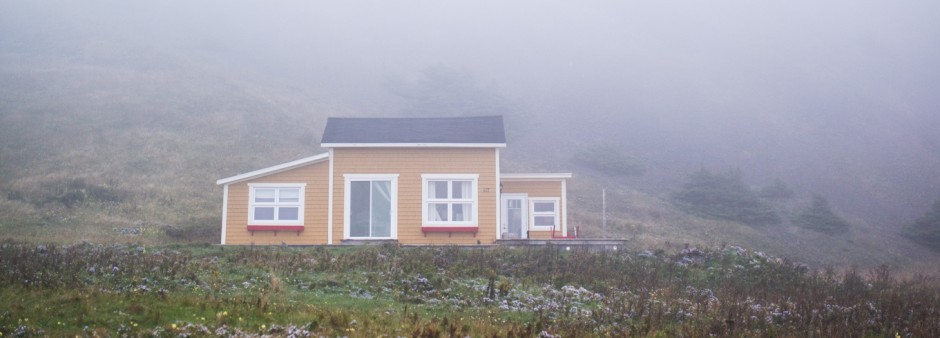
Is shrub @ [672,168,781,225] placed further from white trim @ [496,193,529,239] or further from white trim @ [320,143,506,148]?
white trim @ [320,143,506,148]

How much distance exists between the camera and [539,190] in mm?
25438

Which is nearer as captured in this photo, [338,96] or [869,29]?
[338,96]

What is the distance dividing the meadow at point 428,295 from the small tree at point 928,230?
27.6m

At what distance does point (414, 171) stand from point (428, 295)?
31.0 feet

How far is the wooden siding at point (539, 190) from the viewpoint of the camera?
998 inches

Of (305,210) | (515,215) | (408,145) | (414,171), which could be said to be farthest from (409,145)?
(515,215)

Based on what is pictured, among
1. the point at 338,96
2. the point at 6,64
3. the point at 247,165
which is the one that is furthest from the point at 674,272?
the point at 6,64

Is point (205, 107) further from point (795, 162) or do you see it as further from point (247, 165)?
point (795, 162)

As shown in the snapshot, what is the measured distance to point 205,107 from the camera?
177ft

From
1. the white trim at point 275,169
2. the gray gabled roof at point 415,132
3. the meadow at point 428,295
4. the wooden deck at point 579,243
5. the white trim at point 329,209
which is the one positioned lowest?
the meadow at point 428,295

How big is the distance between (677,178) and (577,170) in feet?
23.2

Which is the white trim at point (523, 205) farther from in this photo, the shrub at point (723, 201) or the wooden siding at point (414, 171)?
the shrub at point (723, 201)

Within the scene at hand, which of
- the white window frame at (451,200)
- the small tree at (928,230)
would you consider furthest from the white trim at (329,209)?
the small tree at (928,230)

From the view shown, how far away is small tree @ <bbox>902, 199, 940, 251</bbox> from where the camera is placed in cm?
4106
